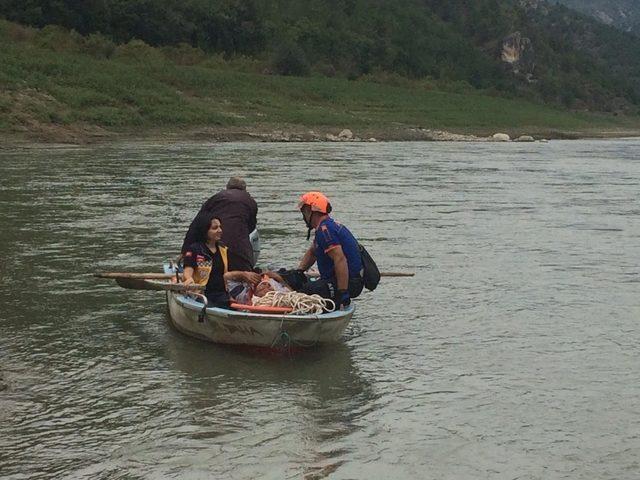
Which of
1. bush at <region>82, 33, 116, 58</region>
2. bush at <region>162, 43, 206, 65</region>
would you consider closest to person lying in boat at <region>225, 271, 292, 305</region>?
bush at <region>82, 33, 116, 58</region>

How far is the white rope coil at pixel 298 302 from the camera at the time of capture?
9.54m

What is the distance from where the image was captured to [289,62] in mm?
78250

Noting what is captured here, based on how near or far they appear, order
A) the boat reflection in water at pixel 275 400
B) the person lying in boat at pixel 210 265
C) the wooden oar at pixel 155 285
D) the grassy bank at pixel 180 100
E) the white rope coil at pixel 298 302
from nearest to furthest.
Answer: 1. the boat reflection in water at pixel 275 400
2. the white rope coil at pixel 298 302
3. the person lying in boat at pixel 210 265
4. the wooden oar at pixel 155 285
5. the grassy bank at pixel 180 100

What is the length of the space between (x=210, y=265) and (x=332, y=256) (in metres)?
1.40

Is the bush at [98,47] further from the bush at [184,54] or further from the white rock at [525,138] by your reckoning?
the white rock at [525,138]

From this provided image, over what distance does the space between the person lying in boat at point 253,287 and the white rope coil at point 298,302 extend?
0.84 ft

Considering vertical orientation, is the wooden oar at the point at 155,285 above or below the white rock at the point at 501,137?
below

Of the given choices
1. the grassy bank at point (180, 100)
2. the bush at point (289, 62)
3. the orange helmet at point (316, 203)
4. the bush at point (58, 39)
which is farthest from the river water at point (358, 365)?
the bush at point (289, 62)

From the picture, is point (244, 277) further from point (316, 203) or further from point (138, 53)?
point (138, 53)

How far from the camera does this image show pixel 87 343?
10.1 meters

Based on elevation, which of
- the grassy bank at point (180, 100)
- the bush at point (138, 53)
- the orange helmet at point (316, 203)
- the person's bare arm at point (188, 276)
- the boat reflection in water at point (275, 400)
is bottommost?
the boat reflection in water at point (275, 400)

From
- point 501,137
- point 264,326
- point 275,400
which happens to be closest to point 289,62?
point 501,137

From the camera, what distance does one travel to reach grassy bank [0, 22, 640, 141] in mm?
44594

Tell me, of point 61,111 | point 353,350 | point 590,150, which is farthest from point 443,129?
point 353,350
